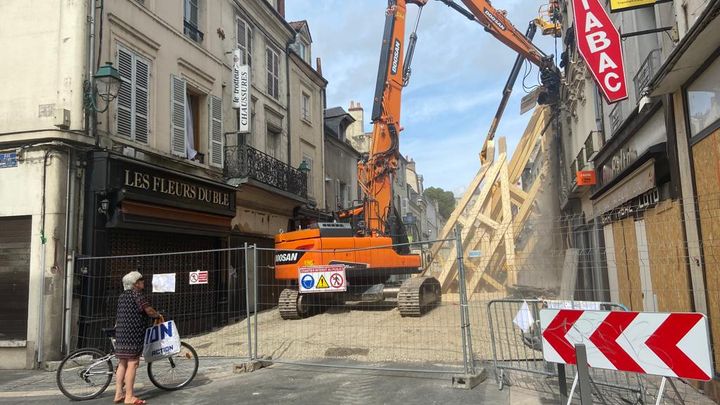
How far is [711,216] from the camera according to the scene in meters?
5.15

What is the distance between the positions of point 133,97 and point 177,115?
1.36 metres

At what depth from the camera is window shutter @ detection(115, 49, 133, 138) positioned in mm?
9977

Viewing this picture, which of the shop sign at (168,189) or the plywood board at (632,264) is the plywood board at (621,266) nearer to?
the plywood board at (632,264)

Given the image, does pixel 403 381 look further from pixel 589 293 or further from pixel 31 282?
pixel 31 282

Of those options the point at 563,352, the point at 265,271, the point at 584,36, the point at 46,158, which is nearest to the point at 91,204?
the point at 46,158

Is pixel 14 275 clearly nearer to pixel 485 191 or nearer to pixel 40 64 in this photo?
pixel 40 64

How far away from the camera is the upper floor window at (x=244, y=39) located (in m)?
14.5

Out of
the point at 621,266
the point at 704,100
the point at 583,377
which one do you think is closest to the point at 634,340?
the point at 583,377

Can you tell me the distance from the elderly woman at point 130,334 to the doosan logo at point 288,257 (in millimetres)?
5348

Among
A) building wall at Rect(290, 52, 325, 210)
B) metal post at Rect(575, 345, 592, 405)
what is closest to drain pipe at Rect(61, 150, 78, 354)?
metal post at Rect(575, 345, 592, 405)

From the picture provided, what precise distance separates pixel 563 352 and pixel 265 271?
970 centimetres

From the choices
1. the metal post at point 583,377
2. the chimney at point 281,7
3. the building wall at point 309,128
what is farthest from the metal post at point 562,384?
the chimney at point 281,7

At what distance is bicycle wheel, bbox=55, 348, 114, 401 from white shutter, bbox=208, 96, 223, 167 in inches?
285

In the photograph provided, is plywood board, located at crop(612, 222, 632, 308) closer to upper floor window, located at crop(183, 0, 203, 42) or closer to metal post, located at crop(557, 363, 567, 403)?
metal post, located at crop(557, 363, 567, 403)
